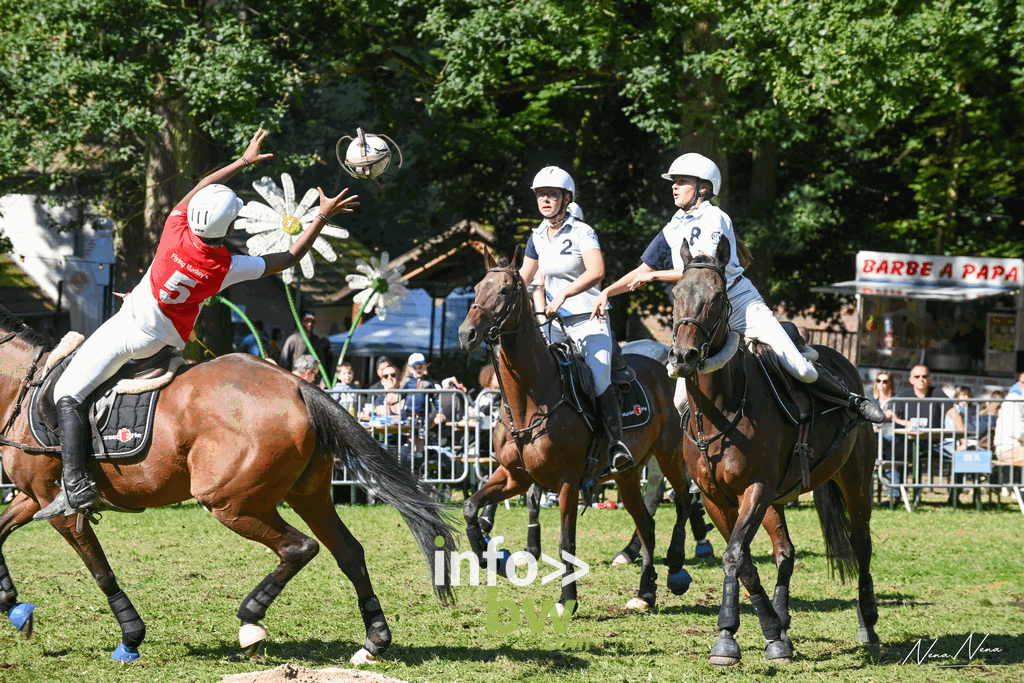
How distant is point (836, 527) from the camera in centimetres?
732

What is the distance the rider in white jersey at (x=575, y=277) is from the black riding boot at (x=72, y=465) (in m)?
3.16

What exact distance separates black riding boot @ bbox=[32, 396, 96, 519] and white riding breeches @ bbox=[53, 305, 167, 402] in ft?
0.31

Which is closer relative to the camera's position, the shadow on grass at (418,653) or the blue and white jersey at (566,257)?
the shadow on grass at (418,653)

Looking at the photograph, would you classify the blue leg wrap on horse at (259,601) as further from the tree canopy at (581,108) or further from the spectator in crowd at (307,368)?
the tree canopy at (581,108)

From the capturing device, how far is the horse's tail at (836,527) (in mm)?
7293

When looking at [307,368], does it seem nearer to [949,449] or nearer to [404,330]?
[949,449]

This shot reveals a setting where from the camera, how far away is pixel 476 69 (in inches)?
635

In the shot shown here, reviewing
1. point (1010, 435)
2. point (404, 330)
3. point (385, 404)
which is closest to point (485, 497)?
point (385, 404)

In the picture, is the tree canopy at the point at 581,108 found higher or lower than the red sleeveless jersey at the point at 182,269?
higher

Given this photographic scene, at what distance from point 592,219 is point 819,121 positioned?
197 inches

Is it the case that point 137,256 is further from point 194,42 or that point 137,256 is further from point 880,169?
point 880,169

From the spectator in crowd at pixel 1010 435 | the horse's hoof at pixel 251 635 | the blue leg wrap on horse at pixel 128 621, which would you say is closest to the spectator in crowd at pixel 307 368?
the blue leg wrap on horse at pixel 128 621

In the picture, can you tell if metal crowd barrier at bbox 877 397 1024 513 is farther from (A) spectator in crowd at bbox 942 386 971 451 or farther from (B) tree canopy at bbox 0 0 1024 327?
(B) tree canopy at bbox 0 0 1024 327

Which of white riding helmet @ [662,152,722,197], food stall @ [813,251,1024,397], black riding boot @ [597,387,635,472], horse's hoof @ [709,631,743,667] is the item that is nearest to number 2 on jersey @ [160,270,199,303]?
white riding helmet @ [662,152,722,197]
